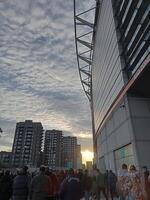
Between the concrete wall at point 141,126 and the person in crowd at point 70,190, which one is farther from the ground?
the concrete wall at point 141,126

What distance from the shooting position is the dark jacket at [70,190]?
5.78m

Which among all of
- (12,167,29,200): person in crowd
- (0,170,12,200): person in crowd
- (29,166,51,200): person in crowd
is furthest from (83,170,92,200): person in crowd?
(29,166,51,200): person in crowd

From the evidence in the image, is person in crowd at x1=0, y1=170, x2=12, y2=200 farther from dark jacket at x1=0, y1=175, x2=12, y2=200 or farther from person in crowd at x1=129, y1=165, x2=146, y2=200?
person in crowd at x1=129, y1=165, x2=146, y2=200

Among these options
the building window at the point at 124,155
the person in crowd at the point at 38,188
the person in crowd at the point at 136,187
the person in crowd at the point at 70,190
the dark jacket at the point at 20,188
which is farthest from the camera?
the building window at the point at 124,155

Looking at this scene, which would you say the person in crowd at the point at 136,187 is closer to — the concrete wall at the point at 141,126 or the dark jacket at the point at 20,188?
the dark jacket at the point at 20,188

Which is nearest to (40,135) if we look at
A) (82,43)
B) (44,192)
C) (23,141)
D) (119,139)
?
(23,141)

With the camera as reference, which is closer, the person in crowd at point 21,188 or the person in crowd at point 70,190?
the person in crowd at point 70,190

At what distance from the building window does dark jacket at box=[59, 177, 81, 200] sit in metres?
9.67

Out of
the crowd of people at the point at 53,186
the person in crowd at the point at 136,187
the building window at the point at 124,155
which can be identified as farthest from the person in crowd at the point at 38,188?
the building window at the point at 124,155

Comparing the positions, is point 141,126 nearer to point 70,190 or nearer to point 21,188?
point 21,188

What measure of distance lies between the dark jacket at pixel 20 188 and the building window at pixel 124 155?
370 inches

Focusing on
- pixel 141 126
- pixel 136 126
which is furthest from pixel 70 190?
pixel 141 126

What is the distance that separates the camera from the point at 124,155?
16.6 m

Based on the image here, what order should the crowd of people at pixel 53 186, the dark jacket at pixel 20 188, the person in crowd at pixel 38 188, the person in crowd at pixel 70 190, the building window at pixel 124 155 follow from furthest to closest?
the building window at pixel 124 155 → the dark jacket at pixel 20 188 → the person in crowd at pixel 38 188 → the crowd of people at pixel 53 186 → the person in crowd at pixel 70 190
